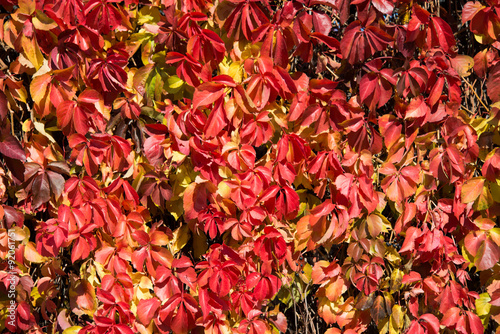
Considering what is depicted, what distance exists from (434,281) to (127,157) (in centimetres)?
117

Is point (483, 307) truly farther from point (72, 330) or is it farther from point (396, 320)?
point (72, 330)

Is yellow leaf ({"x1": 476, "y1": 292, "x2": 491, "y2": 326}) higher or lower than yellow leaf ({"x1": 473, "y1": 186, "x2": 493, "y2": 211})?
below

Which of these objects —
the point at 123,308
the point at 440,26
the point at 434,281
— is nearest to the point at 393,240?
the point at 434,281

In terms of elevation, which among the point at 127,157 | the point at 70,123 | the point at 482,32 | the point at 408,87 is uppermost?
the point at 482,32

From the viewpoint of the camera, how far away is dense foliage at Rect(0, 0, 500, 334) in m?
1.41

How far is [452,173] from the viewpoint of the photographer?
1.43 meters

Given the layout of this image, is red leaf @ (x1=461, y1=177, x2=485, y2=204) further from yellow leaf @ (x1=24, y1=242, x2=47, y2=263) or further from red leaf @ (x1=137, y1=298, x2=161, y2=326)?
yellow leaf @ (x1=24, y1=242, x2=47, y2=263)

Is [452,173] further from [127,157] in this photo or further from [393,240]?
[127,157]

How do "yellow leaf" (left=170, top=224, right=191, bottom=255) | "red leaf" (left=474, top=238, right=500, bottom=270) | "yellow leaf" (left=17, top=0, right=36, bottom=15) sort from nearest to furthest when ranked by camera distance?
"yellow leaf" (left=17, top=0, right=36, bottom=15), "red leaf" (left=474, top=238, right=500, bottom=270), "yellow leaf" (left=170, top=224, right=191, bottom=255)

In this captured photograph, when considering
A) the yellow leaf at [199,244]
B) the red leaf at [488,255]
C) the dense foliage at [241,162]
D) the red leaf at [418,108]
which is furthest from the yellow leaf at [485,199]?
the yellow leaf at [199,244]

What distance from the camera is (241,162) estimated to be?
1436 mm

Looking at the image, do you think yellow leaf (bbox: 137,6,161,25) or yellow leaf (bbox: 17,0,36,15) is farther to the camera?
yellow leaf (bbox: 137,6,161,25)

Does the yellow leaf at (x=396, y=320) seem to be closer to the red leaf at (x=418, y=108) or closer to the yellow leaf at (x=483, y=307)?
the yellow leaf at (x=483, y=307)

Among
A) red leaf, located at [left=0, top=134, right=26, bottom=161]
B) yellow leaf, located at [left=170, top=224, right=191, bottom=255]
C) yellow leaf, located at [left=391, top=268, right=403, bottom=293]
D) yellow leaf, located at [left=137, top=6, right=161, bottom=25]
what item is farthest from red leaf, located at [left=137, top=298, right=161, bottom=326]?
yellow leaf, located at [left=137, top=6, right=161, bottom=25]
